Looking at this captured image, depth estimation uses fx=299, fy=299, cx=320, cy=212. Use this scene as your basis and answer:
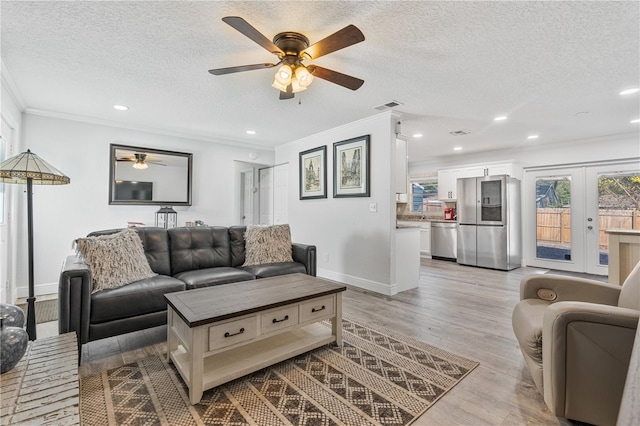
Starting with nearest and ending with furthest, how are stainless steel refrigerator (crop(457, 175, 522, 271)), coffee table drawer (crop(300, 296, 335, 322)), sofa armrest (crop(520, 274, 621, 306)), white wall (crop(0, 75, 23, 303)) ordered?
sofa armrest (crop(520, 274, 621, 306)), coffee table drawer (crop(300, 296, 335, 322)), white wall (crop(0, 75, 23, 303)), stainless steel refrigerator (crop(457, 175, 522, 271))

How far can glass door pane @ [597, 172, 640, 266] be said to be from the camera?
471 cm

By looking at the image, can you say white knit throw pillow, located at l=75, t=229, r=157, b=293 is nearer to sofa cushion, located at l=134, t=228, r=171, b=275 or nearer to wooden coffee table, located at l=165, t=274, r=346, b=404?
sofa cushion, located at l=134, t=228, r=171, b=275

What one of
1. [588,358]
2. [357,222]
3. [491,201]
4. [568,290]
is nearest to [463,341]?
[568,290]

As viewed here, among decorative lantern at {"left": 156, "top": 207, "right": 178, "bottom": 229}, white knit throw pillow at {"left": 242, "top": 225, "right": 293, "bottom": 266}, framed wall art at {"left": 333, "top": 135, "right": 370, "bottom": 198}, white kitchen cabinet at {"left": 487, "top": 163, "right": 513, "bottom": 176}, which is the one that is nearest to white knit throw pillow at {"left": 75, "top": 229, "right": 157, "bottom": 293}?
white knit throw pillow at {"left": 242, "top": 225, "right": 293, "bottom": 266}

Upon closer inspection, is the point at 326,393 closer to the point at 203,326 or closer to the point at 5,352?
the point at 203,326

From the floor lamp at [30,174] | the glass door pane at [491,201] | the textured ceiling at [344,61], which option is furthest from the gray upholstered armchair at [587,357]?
the glass door pane at [491,201]

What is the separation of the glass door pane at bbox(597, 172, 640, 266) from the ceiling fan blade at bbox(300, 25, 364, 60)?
521cm

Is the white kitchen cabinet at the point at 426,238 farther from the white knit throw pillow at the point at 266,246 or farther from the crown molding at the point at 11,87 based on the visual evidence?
the crown molding at the point at 11,87

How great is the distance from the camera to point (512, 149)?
19.2 feet

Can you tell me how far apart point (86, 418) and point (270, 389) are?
91cm

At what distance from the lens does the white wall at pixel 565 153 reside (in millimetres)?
4738

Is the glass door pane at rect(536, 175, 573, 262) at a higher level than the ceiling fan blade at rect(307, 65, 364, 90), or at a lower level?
lower

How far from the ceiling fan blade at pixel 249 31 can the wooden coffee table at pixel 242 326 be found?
161 cm

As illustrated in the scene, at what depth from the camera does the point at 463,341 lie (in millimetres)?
2424
